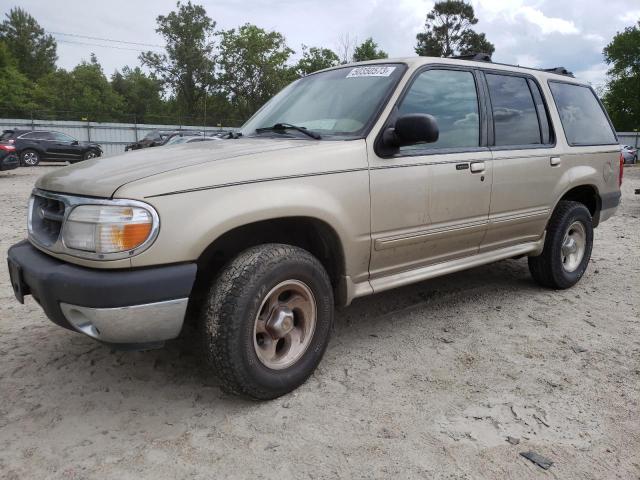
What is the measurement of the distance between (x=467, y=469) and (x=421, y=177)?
1681mm

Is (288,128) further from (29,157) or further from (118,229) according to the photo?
(29,157)

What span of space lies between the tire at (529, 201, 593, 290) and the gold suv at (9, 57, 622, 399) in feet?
0.59

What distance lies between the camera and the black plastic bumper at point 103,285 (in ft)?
7.08

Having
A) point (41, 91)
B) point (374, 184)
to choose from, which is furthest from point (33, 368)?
point (41, 91)

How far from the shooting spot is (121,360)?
312cm

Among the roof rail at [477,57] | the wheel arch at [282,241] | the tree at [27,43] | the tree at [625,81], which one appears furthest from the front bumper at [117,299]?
the tree at [27,43]

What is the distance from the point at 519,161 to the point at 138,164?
2707mm

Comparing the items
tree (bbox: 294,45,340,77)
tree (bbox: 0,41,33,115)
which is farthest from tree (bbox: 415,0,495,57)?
tree (bbox: 0,41,33,115)

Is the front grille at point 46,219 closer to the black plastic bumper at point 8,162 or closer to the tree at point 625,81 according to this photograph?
the black plastic bumper at point 8,162

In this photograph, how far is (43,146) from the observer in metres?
19.7

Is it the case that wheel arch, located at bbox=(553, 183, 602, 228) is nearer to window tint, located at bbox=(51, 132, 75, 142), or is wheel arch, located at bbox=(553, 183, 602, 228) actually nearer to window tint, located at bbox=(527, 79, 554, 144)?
window tint, located at bbox=(527, 79, 554, 144)

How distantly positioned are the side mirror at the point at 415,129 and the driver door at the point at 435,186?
16 centimetres

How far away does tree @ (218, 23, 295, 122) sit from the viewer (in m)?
53.6

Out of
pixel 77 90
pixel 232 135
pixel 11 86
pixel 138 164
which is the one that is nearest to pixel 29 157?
pixel 232 135
